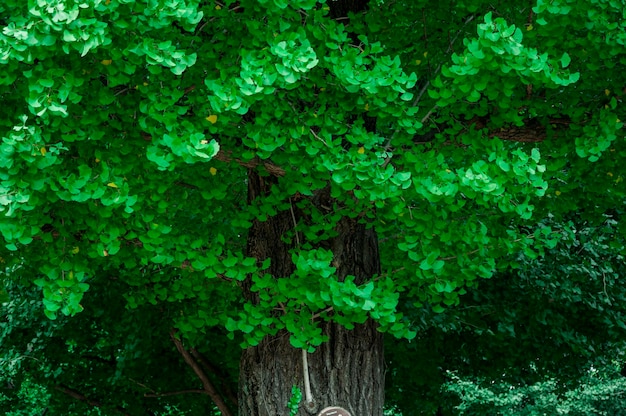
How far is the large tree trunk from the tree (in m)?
0.01

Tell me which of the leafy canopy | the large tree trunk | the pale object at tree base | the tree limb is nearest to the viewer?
the leafy canopy

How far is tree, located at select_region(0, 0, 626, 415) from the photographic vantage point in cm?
473

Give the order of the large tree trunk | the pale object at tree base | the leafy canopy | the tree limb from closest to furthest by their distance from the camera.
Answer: the leafy canopy < the pale object at tree base < the large tree trunk < the tree limb

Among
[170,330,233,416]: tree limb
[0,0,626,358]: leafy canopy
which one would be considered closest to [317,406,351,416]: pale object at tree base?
[0,0,626,358]: leafy canopy

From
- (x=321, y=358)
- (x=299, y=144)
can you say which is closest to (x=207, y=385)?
(x=321, y=358)

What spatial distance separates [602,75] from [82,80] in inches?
132

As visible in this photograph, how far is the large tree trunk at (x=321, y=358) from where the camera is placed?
6797 millimetres

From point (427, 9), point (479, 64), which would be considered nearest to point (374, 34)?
point (427, 9)

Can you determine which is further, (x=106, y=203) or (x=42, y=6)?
(x=106, y=203)

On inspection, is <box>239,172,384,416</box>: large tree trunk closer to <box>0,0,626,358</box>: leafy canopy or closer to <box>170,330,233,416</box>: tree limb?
<box>0,0,626,358</box>: leafy canopy

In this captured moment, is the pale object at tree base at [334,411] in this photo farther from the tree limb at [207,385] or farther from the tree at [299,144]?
the tree limb at [207,385]

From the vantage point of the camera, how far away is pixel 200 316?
7391 millimetres

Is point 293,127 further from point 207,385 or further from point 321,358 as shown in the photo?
point 207,385

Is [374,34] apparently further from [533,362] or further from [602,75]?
[533,362]
